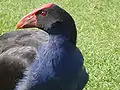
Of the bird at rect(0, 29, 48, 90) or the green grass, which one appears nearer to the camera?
the bird at rect(0, 29, 48, 90)

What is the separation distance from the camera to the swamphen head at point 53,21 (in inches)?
147

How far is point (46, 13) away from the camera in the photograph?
3822 millimetres

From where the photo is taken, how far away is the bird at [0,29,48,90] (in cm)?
388

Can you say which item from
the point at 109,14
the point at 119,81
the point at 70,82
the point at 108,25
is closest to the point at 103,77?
the point at 119,81

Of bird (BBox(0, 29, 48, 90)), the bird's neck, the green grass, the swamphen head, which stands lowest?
the green grass

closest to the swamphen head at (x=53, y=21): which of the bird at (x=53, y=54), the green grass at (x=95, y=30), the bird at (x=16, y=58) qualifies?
the bird at (x=53, y=54)

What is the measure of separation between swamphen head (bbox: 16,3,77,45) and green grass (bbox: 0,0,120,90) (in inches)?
55.4

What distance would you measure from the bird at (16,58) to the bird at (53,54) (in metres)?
0.06

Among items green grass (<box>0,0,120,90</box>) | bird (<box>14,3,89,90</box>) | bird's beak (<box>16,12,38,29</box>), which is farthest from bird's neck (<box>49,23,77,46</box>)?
green grass (<box>0,0,120,90</box>)

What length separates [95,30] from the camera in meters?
6.93

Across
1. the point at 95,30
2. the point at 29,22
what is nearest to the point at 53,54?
the point at 29,22

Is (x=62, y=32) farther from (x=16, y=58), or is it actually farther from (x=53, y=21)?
(x=16, y=58)

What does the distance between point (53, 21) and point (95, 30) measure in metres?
3.26

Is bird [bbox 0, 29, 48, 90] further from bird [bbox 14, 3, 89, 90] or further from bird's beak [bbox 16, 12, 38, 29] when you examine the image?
bird's beak [bbox 16, 12, 38, 29]
